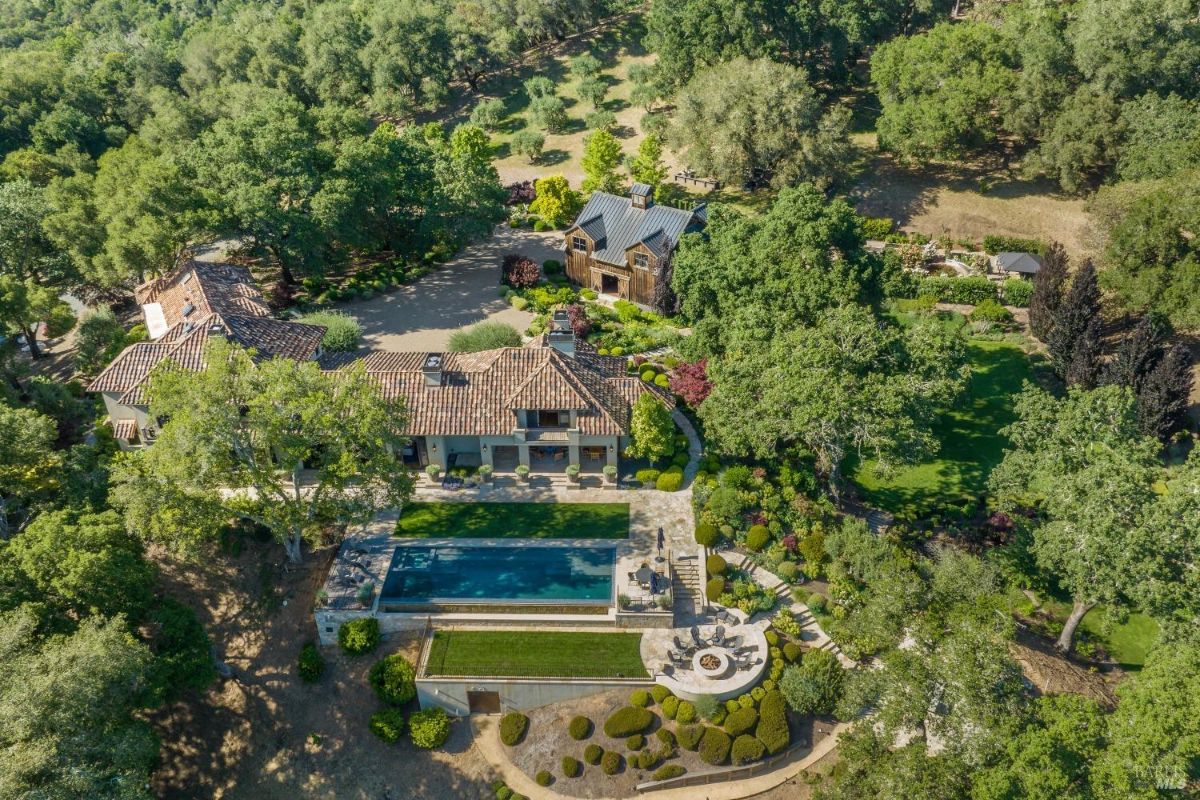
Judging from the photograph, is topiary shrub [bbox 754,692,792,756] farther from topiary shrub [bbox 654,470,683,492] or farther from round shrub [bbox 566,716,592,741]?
topiary shrub [bbox 654,470,683,492]

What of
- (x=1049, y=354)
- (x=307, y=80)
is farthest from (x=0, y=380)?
(x=1049, y=354)

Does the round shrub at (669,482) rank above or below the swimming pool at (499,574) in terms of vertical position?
above

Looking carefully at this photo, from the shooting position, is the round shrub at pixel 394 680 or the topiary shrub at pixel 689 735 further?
the round shrub at pixel 394 680

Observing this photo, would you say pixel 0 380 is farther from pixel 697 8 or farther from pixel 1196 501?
pixel 697 8

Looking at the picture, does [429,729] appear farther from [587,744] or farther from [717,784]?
[717,784]

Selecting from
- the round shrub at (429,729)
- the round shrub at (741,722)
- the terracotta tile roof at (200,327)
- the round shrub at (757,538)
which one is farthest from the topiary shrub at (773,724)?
the terracotta tile roof at (200,327)

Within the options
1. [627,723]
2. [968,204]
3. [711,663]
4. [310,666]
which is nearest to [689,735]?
[627,723]

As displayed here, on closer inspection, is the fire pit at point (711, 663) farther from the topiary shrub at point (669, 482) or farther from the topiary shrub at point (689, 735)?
the topiary shrub at point (669, 482)
